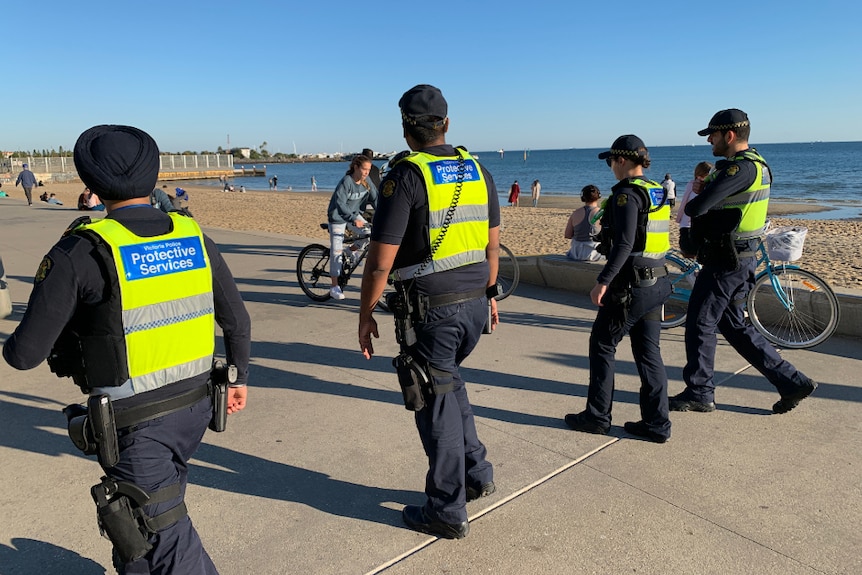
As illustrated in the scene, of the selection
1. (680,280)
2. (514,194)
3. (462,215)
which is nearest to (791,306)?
(680,280)

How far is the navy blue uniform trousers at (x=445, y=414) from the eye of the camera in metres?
2.92

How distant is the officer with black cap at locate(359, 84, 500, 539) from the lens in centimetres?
283

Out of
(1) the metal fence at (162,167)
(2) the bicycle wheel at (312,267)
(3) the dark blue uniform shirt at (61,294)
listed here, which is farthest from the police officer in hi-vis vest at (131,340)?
(1) the metal fence at (162,167)

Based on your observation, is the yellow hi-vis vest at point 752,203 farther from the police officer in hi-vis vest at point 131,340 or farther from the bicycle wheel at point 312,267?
the bicycle wheel at point 312,267

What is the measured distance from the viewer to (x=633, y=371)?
5.29 metres

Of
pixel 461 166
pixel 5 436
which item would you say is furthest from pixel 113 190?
pixel 5 436

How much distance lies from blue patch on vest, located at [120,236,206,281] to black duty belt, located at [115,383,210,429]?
1.39 ft

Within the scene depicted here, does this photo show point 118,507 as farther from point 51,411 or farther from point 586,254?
point 586,254

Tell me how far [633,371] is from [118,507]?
13.9 ft

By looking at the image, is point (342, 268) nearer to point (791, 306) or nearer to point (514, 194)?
point (791, 306)

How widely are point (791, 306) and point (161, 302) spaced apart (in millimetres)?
5691

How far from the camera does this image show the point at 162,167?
82.5 meters

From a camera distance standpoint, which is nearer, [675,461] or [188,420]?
[188,420]

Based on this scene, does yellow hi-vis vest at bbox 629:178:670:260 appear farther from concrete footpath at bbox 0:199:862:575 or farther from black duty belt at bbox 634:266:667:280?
concrete footpath at bbox 0:199:862:575
